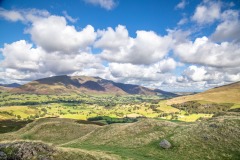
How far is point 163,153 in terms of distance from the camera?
45.4 metres

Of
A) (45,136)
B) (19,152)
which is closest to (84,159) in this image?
(19,152)

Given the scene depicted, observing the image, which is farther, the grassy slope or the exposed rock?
the exposed rock

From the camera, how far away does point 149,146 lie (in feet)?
163

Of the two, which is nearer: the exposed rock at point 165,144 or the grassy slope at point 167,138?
the grassy slope at point 167,138

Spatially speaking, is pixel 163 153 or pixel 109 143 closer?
pixel 163 153

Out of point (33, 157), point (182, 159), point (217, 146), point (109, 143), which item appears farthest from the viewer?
point (109, 143)

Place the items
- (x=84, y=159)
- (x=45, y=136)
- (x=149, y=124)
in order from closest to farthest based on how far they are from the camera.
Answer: (x=84, y=159) → (x=149, y=124) → (x=45, y=136)

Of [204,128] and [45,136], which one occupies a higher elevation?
[204,128]

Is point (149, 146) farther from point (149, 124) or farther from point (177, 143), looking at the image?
point (149, 124)

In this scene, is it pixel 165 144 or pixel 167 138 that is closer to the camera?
pixel 165 144

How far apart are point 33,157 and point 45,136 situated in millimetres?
49249

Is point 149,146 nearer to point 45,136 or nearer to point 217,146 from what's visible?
point 217,146

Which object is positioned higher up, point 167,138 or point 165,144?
point 167,138

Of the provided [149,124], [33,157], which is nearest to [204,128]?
[149,124]
